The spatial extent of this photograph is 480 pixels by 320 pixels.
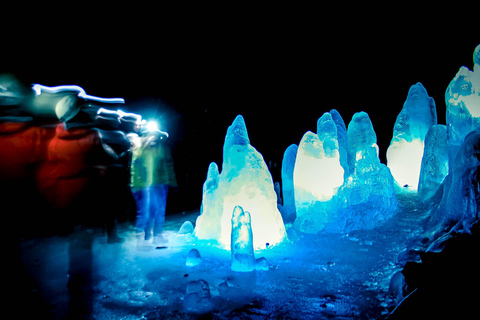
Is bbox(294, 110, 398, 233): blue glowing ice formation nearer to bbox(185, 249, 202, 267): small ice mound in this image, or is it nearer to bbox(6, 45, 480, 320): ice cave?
bbox(6, 45, 480, 320): ice cave

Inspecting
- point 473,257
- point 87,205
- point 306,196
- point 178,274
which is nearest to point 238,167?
point 306,196

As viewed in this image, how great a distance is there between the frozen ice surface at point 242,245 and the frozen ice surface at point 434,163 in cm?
499

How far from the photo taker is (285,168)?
7676 millimetres

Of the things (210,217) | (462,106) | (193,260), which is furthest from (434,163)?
(193,260)

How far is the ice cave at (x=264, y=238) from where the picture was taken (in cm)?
246

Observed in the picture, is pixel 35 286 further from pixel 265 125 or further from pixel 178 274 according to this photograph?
pixel 265 125

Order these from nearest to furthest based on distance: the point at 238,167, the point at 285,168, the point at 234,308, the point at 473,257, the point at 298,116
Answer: the point at 473,257 < the point at 234,308 < the point at 238,167 < the point at 285,168 < the point at 298,116

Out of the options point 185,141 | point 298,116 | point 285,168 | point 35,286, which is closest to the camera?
point 35,286

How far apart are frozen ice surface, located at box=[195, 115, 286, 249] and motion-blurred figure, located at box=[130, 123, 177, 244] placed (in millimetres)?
1114

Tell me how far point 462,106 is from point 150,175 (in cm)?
601

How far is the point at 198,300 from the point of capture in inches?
104

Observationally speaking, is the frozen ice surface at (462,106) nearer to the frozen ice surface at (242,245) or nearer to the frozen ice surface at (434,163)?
the frozen ice surface at (434,163)

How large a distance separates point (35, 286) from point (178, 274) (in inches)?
66.6

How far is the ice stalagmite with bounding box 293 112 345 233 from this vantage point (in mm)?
6086
